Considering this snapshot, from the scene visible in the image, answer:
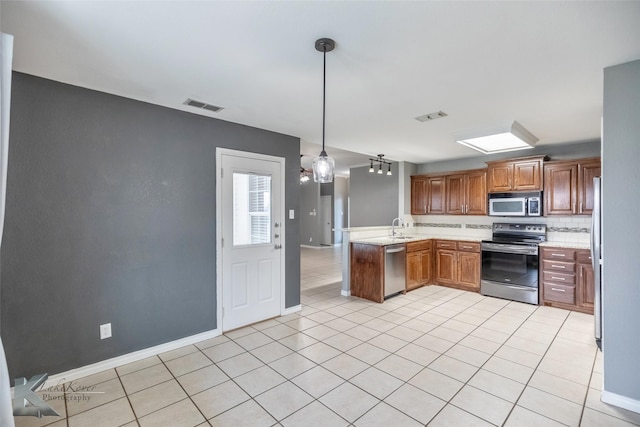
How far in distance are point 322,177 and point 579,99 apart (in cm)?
249

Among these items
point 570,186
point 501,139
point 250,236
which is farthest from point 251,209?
point 570,186

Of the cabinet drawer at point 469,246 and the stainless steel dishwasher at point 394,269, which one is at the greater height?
the cabinet drawer at point 469,246

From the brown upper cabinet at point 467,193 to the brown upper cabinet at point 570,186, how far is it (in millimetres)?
912

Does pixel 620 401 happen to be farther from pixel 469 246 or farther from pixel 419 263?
pixel 419 263

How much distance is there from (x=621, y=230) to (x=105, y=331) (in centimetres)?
409

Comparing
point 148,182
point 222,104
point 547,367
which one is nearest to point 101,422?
point 148,182

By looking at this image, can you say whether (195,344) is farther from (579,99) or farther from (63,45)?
(579,99)

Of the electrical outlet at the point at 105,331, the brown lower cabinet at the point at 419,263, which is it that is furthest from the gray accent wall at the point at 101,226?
the brown lower cabinet at the point at 419,263

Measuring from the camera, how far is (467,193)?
555cm

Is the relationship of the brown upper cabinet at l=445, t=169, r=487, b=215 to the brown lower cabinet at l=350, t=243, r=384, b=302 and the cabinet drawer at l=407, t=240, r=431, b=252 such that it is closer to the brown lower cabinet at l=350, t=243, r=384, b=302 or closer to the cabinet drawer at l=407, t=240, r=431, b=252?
the cabinet drawer at l=407, t=240, r=431, b=252

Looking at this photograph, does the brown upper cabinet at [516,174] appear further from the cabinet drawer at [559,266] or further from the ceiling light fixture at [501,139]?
the cabinet drawer at [559,266]

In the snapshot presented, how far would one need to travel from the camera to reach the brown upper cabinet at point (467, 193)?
5.36 meters

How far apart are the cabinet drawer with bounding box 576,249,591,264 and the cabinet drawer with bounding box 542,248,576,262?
2.0 inches

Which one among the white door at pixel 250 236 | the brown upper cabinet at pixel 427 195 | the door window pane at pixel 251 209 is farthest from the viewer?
the brown upper cabinet at pixel 427 195
